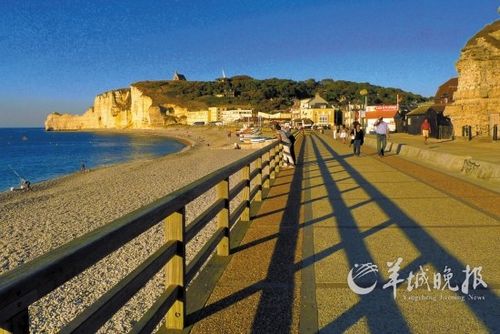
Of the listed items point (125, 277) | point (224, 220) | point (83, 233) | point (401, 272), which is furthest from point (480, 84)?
→ point (125, 277)

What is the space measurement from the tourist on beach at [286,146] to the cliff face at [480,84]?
20985mm

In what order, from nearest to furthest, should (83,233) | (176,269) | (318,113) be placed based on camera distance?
(176,269) < (83,233) < (318,113)

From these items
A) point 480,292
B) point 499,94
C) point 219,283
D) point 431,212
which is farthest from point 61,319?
point 499,94

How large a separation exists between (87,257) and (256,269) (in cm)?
291

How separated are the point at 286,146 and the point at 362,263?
1175 cm

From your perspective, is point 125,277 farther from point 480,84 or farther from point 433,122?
point 433,122

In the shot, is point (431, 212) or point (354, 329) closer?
point (354, 329)

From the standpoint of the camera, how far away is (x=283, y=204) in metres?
9.04

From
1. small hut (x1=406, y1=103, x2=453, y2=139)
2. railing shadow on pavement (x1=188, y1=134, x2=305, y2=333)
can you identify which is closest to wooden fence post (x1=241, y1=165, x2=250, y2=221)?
railing shadow on pavement (x1=188, y1=134, x2=305, y2=333)

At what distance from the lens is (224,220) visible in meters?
5.55

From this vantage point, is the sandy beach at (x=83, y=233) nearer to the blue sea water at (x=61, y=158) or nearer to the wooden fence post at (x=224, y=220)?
the wooden fence post at (x=224, y=220)

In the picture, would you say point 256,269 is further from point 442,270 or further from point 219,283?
point 442,270

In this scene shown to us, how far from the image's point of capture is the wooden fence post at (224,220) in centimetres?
548

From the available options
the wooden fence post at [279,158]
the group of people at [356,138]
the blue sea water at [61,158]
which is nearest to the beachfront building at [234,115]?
the blue sea water at [61,158]
